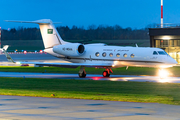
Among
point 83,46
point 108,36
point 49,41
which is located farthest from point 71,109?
point 108,36

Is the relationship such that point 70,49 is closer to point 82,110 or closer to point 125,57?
point 125,57

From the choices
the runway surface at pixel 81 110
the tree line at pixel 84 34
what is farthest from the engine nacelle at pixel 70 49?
the tree line at pixel 84 34

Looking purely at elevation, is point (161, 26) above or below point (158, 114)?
above

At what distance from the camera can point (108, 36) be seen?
471 feet

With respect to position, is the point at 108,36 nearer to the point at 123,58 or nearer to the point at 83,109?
the point at 123,58

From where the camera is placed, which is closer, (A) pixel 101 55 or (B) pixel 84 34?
(A) pixel 101 55

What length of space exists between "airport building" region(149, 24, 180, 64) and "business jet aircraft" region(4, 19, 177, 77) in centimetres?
1704

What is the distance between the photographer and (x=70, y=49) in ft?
99.9

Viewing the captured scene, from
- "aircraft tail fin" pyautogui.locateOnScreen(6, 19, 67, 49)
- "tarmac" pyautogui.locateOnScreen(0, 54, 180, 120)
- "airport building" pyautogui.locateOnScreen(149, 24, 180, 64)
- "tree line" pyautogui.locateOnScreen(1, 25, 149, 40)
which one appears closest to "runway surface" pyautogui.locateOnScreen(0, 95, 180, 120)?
"tarmac" pyautogui.locateOnScreen(0, 54, 180, 120)

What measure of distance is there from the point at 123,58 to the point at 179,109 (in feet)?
57.2

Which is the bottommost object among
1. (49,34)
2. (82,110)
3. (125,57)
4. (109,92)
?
(109,92)

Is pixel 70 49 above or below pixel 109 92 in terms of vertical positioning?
above

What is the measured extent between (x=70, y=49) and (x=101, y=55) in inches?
117

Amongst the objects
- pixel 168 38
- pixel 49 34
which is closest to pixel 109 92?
pixel 49 34
